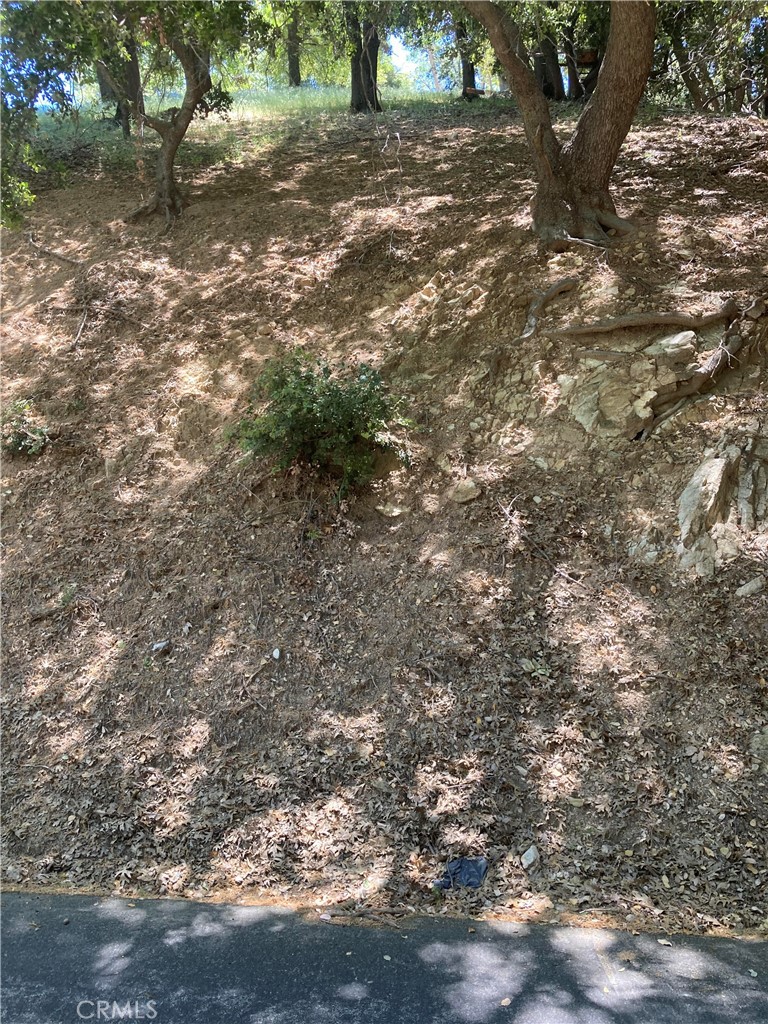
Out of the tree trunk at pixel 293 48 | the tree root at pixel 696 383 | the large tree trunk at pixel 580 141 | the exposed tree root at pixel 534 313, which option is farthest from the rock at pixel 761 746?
the tree trunk at pixel 293 48

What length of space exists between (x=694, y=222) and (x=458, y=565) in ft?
14.0

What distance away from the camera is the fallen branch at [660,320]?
19.1ft

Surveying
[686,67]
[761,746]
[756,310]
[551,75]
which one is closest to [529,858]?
[761,746]

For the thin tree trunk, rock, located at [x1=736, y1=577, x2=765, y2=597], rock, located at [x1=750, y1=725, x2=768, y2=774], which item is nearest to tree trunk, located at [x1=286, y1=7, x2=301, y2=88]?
the thin tree trunk

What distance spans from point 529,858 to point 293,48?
525 inches

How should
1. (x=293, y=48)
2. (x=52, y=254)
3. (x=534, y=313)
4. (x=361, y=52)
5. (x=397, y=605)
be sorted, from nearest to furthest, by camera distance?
(x=397, y=605) < (x=534, y=313) < (x=52, y=254) < (x=361, y=52) < (x=293, y=48)

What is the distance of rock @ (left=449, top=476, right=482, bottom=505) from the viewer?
5582 mm

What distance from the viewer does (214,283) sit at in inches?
321

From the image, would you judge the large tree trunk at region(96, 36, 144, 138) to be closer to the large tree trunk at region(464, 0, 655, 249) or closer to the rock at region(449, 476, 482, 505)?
the large tree trunk at region(464, 0, 655, 249)

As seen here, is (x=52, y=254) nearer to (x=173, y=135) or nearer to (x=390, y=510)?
(x=173, y=135)

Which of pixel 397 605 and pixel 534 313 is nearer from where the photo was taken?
pixel 397 605

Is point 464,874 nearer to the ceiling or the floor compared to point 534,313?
nearer to the floor
